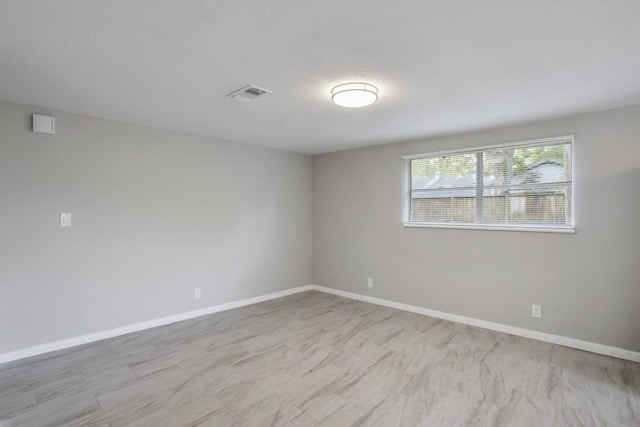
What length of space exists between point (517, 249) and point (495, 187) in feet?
2.47

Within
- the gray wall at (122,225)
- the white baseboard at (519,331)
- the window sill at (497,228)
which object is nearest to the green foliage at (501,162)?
the window sill at (497,228)

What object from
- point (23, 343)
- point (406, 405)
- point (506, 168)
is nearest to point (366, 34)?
point (406, 405)

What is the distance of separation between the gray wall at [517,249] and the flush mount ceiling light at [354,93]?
203 centimetres

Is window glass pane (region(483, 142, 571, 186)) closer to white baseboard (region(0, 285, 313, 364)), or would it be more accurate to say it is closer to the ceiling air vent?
the ceiling air vent

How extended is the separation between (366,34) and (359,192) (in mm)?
3319

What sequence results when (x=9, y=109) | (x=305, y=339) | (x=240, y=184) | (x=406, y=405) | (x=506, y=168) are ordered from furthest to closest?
(x=240, y=184) → (x=506, y=168) → (x=305, y=339) → (x=9, y=109) → (x=406, y=405)

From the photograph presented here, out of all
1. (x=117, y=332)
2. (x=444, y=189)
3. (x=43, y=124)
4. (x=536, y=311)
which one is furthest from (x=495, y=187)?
(x=43, y=124)

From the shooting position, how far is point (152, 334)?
11.8 feet

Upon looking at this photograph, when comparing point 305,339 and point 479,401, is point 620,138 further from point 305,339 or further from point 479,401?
point 305,339

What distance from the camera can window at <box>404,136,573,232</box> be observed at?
11.3 ft

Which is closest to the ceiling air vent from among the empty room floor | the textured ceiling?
the textured ceiling

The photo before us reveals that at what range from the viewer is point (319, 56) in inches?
81.7

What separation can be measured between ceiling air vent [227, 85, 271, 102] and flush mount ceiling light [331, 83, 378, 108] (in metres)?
0.58

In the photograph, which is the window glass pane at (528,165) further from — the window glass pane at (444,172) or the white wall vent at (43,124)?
the white wall vent at (43,124)
